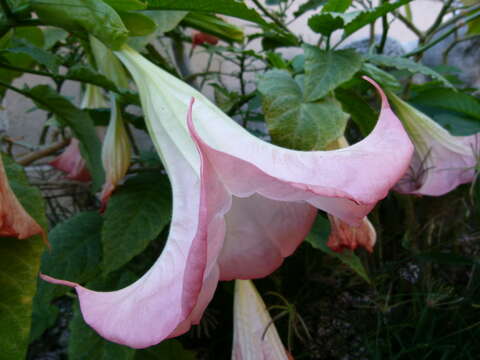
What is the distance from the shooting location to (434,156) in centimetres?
53

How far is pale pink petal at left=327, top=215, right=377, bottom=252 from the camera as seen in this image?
464mm

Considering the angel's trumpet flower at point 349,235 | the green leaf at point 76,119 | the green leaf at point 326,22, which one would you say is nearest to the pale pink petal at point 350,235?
the angel's trumpet flower at point 349,235

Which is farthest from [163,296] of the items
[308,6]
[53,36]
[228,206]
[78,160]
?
[308,6]

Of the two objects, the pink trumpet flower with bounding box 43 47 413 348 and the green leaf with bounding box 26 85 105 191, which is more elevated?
the pink trumpet flower with bounding box 43 47 413 348

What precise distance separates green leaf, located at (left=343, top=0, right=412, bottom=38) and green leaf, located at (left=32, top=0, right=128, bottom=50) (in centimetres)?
25

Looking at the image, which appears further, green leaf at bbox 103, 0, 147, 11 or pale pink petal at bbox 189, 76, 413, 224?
green leaf at bbox 103, 0, 147, 11

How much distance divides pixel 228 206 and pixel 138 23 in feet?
0.79

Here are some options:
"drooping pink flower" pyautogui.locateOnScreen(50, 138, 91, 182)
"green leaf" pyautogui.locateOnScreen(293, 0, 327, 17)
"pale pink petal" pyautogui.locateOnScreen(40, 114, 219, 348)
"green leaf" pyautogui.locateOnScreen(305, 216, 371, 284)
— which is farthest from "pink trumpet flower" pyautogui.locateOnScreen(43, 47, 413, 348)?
"green leaf" pyautogui.locateOnScreen(293, 0, 327, 17)

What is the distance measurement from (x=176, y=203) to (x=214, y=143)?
0.16ft

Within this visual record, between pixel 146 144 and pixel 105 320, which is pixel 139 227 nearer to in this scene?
pixel 105 320

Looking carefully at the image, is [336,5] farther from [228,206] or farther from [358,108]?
[228,206]

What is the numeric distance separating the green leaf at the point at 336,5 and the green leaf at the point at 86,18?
0.83 ft

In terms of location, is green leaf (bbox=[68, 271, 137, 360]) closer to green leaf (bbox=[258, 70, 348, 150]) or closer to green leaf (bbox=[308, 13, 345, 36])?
green leaf (bbox=[258, 70, 348, 150])

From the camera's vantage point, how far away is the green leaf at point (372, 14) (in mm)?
432
